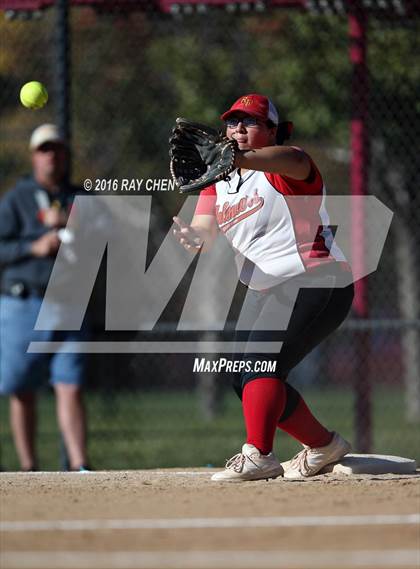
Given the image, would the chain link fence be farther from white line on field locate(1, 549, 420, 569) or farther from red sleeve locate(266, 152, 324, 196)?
white line on field locate(1, 549, 420, 569)

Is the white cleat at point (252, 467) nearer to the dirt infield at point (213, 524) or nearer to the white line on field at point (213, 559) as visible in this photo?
the dirt infield at point (213, 524)

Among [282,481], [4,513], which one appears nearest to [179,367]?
[282,481]

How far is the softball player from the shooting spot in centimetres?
565

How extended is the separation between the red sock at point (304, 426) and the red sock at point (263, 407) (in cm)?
22

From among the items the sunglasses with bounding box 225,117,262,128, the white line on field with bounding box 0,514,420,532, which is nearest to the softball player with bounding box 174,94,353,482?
the sunglasses with bounding box 225,117,262,128

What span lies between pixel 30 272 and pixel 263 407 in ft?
8.51

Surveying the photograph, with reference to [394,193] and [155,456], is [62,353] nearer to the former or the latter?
[155,456]

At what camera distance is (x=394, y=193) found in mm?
10023

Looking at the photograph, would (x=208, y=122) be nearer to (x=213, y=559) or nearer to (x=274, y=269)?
(x=274, y=269)

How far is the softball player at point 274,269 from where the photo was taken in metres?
5.65

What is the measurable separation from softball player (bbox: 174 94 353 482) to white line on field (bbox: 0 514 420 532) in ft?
3.53

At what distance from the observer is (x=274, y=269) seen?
576 centimetres

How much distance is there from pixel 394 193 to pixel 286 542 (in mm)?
6177

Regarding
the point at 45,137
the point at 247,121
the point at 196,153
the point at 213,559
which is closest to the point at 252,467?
the point at 196,153
